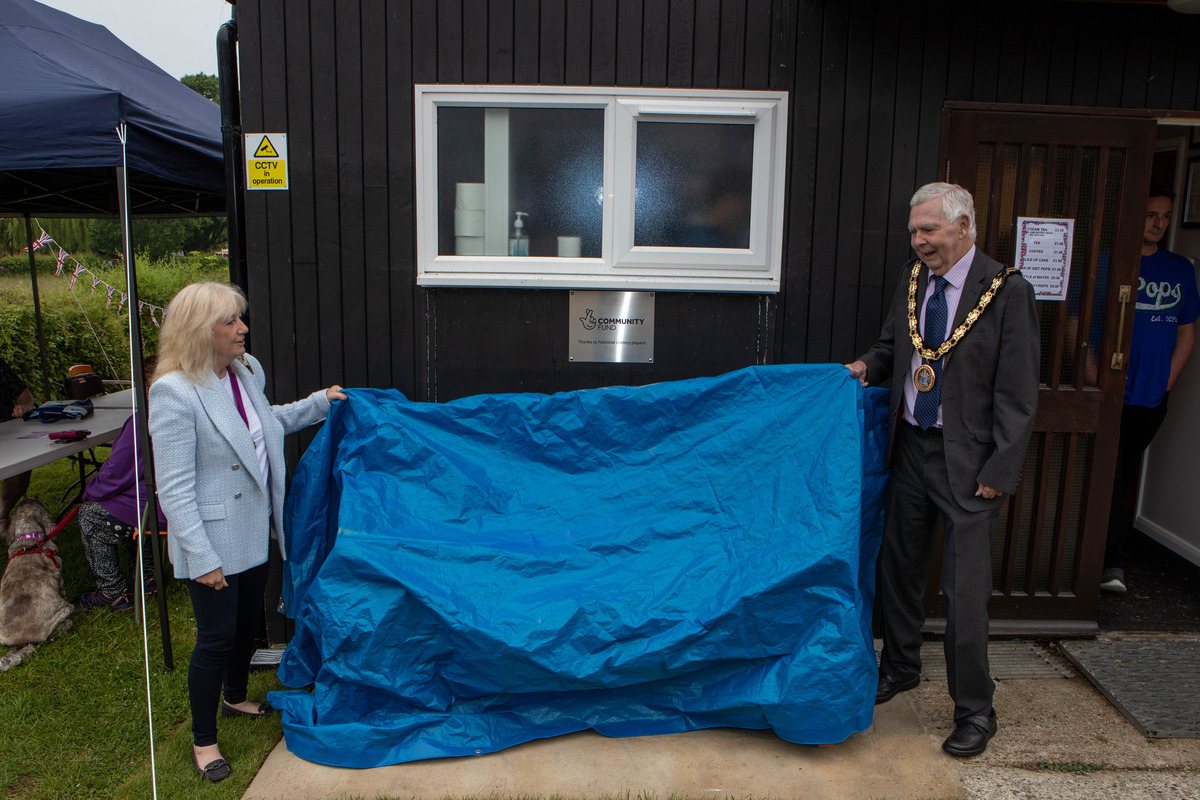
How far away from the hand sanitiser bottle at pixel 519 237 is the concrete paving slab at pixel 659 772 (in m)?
1.84

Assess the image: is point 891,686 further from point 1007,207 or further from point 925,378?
point 1007,207

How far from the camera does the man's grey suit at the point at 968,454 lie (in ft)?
8.30

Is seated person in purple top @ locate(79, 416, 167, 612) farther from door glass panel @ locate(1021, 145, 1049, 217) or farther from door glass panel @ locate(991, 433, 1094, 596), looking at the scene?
door glass panel @ locate(1021, 145, 1049, 217)

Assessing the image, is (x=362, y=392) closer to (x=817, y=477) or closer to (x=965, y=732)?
(x=817, y=477)

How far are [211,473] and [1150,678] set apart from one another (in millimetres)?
3530

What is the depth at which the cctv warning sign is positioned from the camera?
3109 millimetres

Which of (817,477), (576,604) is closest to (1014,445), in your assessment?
(817,477)

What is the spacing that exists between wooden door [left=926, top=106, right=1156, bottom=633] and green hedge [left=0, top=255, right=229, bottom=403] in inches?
265

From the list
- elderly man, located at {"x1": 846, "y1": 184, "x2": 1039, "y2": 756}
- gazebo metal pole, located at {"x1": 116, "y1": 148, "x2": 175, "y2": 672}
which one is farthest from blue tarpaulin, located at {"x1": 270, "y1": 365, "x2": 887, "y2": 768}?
gazebo metal pole, located at {"x1": 116, "y1": 148, "x2": 175, "y2": 672}

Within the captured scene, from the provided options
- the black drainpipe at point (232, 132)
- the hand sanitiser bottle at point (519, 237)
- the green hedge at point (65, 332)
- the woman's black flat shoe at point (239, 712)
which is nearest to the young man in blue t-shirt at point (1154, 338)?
the hand sanitiser bottle at point (519, 237)

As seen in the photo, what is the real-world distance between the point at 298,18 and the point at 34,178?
3340 millimetres

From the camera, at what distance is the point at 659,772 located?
2578 millimetres

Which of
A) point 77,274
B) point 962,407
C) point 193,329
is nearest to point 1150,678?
point 962,407

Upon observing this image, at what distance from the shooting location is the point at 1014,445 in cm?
252
